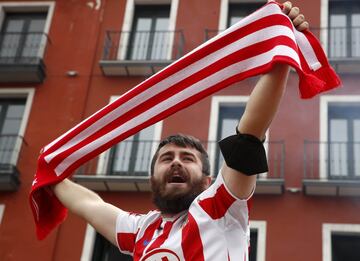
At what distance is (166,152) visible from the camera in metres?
4.02

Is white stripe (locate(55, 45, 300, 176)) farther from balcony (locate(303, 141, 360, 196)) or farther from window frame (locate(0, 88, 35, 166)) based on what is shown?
window frame (locate(0, 88, 35, 166))

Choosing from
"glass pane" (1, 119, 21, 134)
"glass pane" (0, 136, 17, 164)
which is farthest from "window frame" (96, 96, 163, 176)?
"glass pane" (1, 119, 21, 134)

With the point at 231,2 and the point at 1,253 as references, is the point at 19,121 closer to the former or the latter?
the point at 1,253

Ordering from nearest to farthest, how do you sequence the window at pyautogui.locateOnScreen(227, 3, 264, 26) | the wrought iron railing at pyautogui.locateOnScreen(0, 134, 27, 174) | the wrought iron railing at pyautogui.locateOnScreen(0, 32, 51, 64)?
1. the wrought iron railing at pyautogui.locateOnScreen(0, 134, 27, 174)
2. the wrought iron railing at pyautogui.locateOnScreen(0, 32, 51, 64)
3. the window at pyautogui.locateOnScreen(227, 3, 264, 26)

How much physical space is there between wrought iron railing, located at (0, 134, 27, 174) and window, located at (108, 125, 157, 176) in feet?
7.18

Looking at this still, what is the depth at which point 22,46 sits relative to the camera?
18156 millimetres

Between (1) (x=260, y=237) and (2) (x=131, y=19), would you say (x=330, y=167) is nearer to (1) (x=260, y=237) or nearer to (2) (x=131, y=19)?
(1) (x=260, y=237)

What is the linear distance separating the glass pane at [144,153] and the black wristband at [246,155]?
12.3m

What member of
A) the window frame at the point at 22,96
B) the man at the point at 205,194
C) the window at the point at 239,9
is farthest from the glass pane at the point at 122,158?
the man at the point at 205,194

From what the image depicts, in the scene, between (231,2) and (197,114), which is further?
(231,2)

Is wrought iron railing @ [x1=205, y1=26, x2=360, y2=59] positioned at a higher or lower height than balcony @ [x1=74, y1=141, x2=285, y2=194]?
higher

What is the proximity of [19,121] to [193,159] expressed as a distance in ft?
45.3

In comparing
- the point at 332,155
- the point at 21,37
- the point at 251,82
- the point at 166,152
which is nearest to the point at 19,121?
the point at 21,37

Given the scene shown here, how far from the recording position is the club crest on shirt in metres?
3.54
